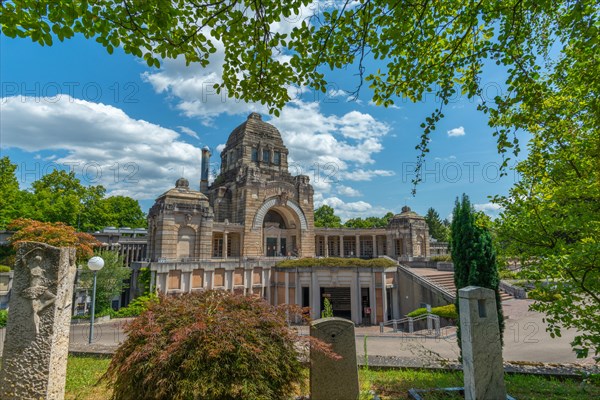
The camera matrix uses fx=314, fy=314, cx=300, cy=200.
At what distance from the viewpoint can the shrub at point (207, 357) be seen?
4109 millimetres

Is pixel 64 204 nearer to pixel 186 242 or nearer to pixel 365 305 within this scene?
pixel 186 242

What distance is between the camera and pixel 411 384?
625 cm

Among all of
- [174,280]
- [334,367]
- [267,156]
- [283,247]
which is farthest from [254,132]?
[334,367]

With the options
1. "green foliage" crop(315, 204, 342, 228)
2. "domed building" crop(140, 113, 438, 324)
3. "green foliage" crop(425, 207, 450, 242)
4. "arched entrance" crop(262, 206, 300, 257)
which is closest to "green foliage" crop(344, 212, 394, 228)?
"green foliage" crop(315, 204, 342, 228)

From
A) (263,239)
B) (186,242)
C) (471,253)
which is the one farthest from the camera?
(263,239)

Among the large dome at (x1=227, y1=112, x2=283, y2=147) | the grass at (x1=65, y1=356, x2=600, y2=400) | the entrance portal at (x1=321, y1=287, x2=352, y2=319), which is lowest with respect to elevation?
the entrance portal at (x1=321, y1=287, x2=352, y2=319)

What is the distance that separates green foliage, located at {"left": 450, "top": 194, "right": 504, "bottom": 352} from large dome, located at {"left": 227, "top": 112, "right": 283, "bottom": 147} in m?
25.2

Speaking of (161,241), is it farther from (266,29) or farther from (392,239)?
(392,239)

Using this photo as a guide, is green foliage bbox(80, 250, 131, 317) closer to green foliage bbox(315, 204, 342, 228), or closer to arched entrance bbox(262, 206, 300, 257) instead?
arched entrance bbox(262, 206, 300, 257)

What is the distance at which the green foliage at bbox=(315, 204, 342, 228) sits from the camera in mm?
61763

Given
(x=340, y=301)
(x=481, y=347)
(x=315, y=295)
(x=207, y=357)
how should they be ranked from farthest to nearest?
(x=340, y=301) < (x=315, y=295) < (x=481, y=347) < (x=207, y=357)

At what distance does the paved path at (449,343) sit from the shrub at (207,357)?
18.8ft

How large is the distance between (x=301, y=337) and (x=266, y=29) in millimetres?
4679

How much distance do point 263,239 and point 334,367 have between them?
24144 millimetres
